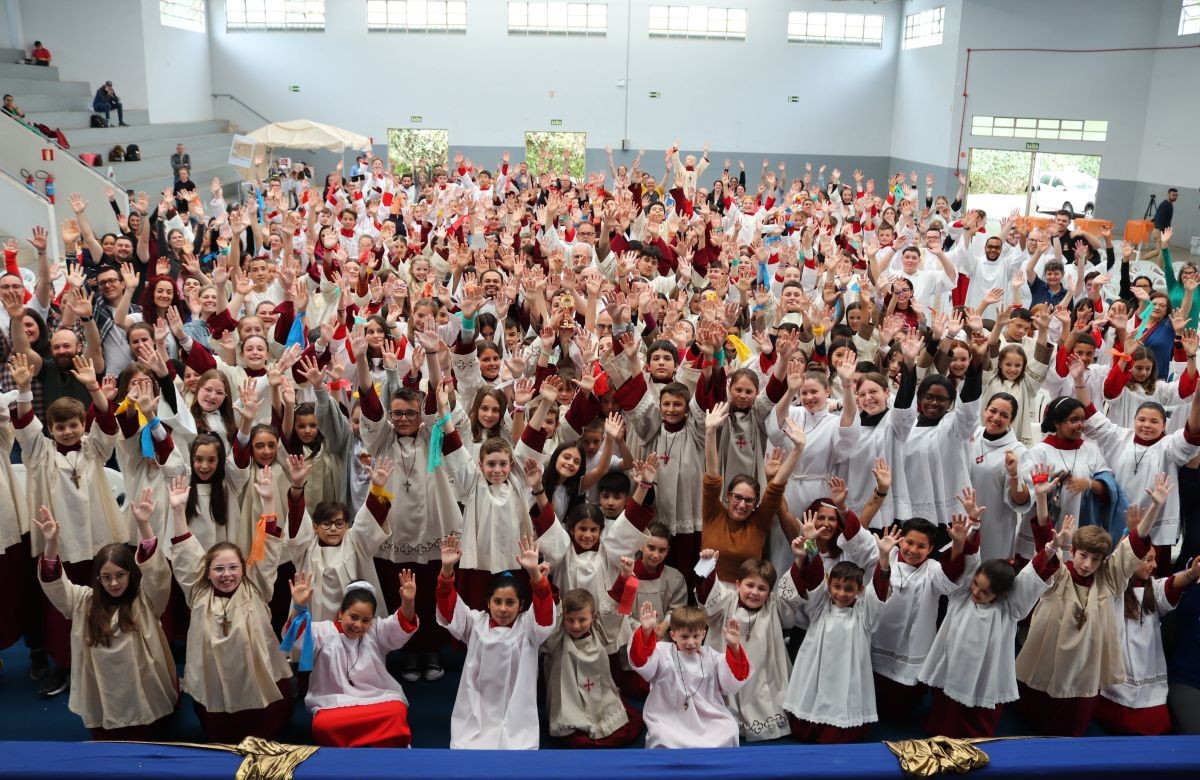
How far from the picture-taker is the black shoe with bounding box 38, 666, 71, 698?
4.46 meters

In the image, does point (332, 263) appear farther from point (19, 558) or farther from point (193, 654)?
point (193, 654)

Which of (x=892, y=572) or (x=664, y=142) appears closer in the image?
(x=892, y=572)

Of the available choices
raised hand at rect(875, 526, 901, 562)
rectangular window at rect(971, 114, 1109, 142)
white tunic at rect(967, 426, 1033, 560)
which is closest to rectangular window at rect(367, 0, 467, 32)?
rectangular window at rect(971, 114, 1109, 142)

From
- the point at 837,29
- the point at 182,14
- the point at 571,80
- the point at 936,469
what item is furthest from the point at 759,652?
the point at 182,14

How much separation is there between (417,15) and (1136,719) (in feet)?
80.9

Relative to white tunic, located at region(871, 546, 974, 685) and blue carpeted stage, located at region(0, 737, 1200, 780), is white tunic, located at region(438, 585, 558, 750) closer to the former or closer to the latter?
white tunic, located at region(871, 546, 974, 685)

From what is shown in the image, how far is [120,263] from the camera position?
795 centimetres

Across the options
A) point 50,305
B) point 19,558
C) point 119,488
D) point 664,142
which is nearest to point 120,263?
point 50,305

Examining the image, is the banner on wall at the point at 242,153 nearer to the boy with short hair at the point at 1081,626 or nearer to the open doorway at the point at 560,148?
the open doorway at the point at 560,148

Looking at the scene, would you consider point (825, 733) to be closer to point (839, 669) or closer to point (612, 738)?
point (839, 669)

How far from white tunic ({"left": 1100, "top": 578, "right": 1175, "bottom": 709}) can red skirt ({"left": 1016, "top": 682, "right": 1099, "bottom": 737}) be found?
144mm

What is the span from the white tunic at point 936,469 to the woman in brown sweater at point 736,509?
2.86 ft

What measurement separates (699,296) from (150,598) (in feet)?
17.6

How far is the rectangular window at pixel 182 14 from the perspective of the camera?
2269cm
